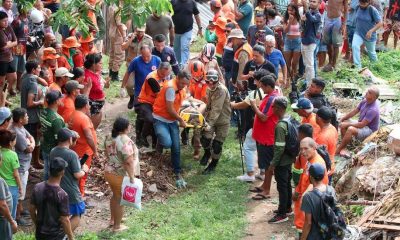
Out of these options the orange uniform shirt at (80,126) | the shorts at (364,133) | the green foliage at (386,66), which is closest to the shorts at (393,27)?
the green foliage at (386,66)

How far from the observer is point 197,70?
1204cm

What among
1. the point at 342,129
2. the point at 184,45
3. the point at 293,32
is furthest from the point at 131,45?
the point at 342,129

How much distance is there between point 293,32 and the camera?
15.0 m

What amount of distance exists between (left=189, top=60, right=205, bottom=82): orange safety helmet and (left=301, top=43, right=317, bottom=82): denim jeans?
3608 mm

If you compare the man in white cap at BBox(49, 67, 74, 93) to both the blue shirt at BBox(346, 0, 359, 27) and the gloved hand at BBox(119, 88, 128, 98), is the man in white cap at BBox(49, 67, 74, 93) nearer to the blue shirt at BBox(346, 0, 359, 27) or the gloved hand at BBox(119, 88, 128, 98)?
the gloved hand at BBox(119, 88, 128, 98)

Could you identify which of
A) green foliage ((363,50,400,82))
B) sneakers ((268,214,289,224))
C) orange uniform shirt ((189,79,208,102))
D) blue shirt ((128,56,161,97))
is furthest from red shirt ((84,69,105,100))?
green foliage ((363,50,400,82))

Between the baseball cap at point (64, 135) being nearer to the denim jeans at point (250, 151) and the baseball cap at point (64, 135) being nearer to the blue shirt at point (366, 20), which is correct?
the denim jeans at point (250, 151)

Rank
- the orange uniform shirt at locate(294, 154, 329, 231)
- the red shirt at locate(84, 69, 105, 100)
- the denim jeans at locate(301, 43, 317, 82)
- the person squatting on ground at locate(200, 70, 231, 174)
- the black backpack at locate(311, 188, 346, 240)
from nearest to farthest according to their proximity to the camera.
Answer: the black backpack at locate(311, 188, 346, 240)
the orange uniform shirt at locate(294, 154, 329, 231)
the person squatting on ground at locate(200, 70, 231, 174)
the red shirt at locate(84, 69, 105, 100)
the denim jeans at locate(301, 43, 317, 82)

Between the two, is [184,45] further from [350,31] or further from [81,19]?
[81,19]

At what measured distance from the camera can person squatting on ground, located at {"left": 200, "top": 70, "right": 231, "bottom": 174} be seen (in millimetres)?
11469

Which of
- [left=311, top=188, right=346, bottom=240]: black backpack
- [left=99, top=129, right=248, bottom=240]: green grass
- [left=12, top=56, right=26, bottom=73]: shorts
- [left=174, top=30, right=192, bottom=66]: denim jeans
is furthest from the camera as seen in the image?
[left=174, top=30, right=192, bottom=66]: denim jeans

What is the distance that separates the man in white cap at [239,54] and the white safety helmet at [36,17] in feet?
11.7

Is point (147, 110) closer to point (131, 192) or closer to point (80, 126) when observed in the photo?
point (80, 126)

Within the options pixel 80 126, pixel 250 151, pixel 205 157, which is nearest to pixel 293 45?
pixel 205 157
